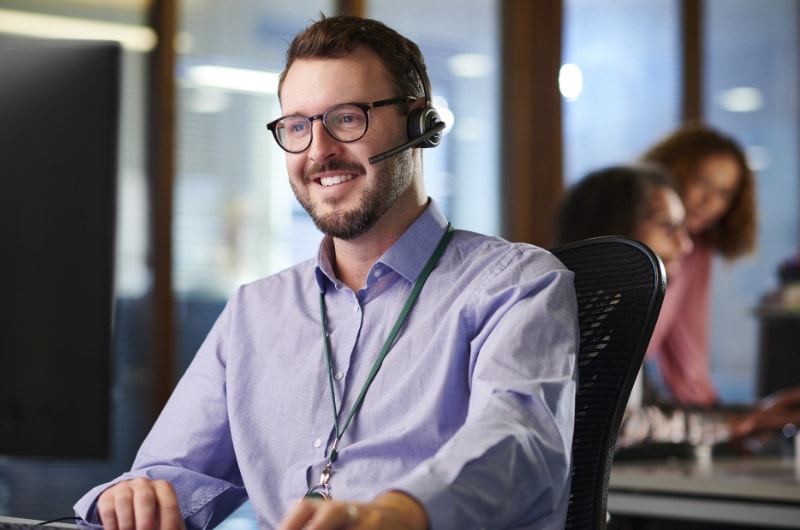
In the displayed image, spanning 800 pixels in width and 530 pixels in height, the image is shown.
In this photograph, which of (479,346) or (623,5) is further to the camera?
(623,5)

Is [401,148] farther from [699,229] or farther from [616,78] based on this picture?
[616,78]

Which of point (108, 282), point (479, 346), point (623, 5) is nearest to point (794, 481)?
point (479, 346)

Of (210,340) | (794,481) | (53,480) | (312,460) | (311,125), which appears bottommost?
(53,480)

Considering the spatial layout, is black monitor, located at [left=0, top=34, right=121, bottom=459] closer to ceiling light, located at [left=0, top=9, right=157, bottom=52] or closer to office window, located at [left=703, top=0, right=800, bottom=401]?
ceiling light, located at [left=0, top=9, right=157, bottom=52]

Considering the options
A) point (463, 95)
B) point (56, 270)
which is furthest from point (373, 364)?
point (463, 95)

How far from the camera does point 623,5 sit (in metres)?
5.14

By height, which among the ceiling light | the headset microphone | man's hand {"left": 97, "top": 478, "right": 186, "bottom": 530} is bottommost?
man's hand {"left": 97, "top": 478, "right": 186, "bottom": 530}

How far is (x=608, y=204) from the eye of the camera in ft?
8.66

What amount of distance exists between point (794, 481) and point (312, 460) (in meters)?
1.21

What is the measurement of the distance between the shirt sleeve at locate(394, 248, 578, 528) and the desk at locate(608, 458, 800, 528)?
2.87 ft

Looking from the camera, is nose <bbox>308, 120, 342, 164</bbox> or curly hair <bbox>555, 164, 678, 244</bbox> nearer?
nose <bbox>308, 120, 342, 164</bbox>

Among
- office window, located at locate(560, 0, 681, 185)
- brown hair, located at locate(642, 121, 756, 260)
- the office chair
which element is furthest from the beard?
office window, located at locate(560, 0, 681, 185)

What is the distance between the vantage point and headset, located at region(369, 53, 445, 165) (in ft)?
4.86

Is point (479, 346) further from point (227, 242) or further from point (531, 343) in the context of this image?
point (227, 242)
